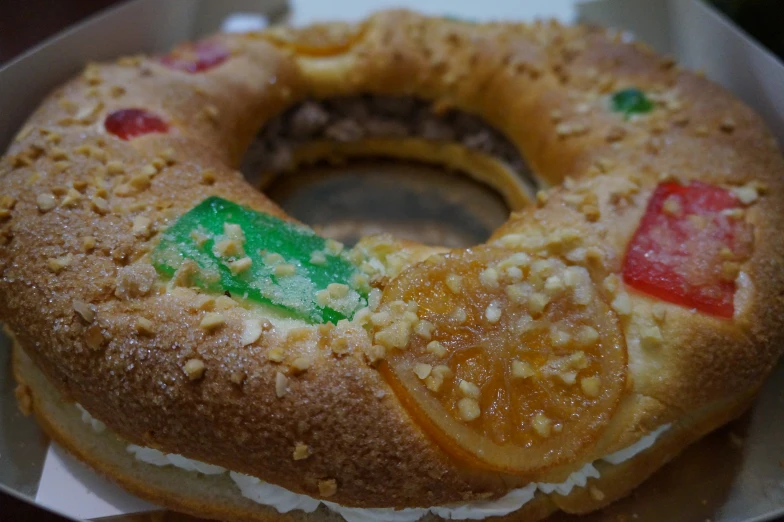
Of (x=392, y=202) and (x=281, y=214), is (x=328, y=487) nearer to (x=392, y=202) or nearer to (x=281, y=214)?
(x=281, y=214)

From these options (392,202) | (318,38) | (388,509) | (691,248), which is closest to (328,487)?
(388,509)

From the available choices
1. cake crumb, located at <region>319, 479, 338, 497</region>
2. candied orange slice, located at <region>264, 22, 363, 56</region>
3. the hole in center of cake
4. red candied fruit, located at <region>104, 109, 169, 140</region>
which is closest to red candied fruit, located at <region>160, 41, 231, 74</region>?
candied orange slice, located at <region>264, 22, 363, 56</region>

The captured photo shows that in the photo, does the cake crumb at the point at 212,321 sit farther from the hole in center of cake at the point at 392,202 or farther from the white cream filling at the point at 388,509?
the hole in center of cake at the point at 392,202

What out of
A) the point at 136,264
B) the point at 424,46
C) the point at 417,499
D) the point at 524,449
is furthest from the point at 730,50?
the point at 136,264

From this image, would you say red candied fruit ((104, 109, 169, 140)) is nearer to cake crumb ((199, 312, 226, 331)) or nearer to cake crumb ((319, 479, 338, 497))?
cake crumb ((199, 312, 226, 331))

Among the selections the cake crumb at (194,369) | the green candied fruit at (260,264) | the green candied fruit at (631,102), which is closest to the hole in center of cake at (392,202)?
the green candied fruit at (631,102)

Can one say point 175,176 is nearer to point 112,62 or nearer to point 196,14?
point 112,62
